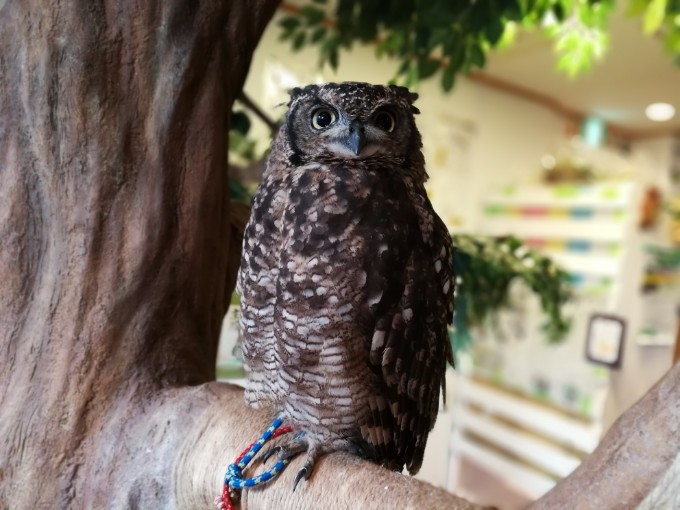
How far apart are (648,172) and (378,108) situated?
Answer: 3.36 metres

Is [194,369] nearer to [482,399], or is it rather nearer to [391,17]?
[391,17]

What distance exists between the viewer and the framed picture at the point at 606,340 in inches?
94.7

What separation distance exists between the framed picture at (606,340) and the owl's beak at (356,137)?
2.10 meters

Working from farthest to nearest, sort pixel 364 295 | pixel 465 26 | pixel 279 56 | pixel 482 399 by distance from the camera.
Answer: pixel 482 399, pixel 279 56, pixel 465 26, pixel 364 295

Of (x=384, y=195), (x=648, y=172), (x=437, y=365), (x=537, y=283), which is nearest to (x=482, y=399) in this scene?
(x=537, y=283)

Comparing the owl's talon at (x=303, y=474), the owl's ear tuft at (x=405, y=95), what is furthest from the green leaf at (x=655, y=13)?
the owl's talon at (x=303, y=474)

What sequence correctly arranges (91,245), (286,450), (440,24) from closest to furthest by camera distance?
(286,450) < (91,245) < (440,24)

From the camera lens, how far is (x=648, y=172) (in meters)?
3.48

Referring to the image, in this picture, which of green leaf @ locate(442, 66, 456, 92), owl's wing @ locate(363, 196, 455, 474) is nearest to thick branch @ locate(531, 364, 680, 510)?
owl's wing @ locate(363, 196, 455, 474)

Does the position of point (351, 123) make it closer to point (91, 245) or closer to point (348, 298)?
point (348, 298)

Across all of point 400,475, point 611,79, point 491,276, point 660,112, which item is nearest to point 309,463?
point 400,475

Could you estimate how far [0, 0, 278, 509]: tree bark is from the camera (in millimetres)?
771

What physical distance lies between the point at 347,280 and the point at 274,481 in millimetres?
262

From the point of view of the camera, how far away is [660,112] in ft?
10.8
